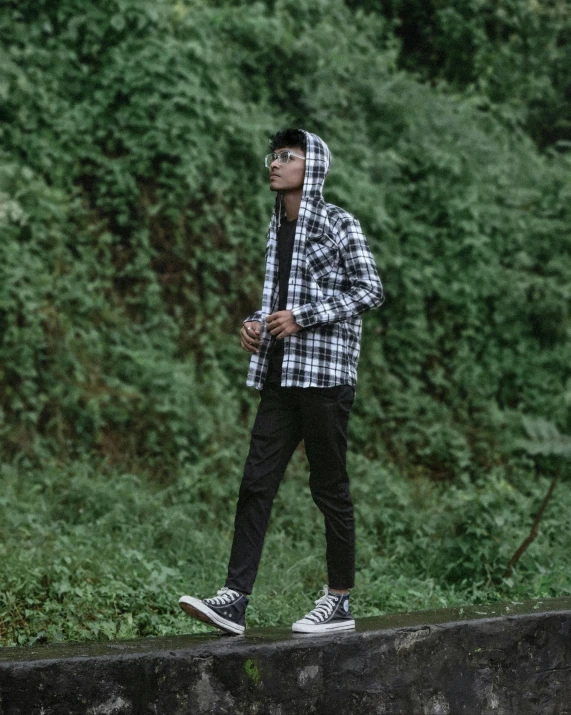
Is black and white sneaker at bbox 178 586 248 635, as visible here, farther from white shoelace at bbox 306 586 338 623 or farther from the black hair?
the black hair

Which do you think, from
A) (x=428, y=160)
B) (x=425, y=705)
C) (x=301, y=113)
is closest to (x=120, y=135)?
(x=301, y=113)

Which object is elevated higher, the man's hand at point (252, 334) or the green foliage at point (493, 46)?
the green foliage at point (493, 46)

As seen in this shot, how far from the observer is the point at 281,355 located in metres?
3.83

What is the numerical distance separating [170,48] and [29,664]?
643cm

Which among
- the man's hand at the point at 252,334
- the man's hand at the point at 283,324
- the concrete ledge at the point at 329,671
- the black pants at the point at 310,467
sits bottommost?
the concrete ledge at the point at 329,671

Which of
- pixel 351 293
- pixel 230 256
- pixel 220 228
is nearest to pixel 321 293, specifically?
pixel 351 293

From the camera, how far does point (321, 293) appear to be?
381 centimetres

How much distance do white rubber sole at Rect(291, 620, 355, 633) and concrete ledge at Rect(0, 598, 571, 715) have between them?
50mm

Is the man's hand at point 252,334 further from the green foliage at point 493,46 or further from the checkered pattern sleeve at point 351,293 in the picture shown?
the green foliage at point 493,46

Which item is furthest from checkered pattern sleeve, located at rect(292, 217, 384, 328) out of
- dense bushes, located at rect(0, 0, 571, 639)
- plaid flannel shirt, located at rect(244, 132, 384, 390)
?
dense bushes, located at rect(0, 0, 571, 639)

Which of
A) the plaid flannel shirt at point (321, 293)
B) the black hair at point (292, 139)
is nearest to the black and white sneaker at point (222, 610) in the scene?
the plaid flannel shirt at point (321, 293)

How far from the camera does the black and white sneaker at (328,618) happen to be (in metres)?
3.71

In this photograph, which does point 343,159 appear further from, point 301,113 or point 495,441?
point 495,441

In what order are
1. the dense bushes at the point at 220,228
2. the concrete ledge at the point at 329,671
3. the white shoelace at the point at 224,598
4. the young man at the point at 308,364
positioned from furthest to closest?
the dense bushes at the point at 220,228 < the young man at the point at 308,364 < the white shoelace at the point at 224,598 < the concrete ledge at the point at 329,671
